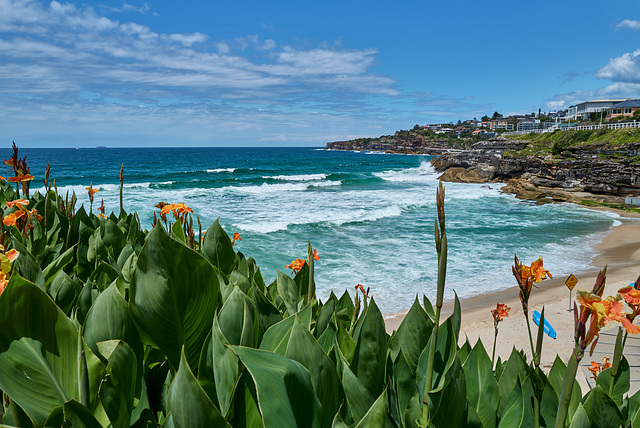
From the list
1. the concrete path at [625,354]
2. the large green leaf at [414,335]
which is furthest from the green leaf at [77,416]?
the concrete path at [625,354]

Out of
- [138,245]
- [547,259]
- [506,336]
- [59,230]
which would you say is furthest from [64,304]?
[547,259]

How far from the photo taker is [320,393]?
712 millimetres

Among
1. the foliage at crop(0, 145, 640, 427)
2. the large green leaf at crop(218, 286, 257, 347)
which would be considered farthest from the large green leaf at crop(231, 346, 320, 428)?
the large green leaf at crop(218, 286, 257, 347)

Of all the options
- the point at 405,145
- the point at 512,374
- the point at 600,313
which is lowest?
the point at 512,374

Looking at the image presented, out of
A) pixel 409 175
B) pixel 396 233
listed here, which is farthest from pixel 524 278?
pixel 409 175

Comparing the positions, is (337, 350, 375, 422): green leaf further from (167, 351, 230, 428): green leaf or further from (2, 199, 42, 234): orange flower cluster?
(2, 199, 42, 234): orange flower cluster

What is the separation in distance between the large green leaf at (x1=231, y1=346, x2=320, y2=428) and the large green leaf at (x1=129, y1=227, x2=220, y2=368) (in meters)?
0.20

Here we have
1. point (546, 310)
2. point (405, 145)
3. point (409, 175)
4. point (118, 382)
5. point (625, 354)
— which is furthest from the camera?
point (405, 145)

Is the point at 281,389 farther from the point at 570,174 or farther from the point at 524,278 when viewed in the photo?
the point at 570,174

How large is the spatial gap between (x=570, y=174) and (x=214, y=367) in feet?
93.9

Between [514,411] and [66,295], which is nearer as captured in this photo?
[514,411]

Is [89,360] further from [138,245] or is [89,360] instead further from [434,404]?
[138,245]

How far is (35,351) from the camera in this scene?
0.67 metres

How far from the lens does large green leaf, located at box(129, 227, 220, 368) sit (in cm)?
71
